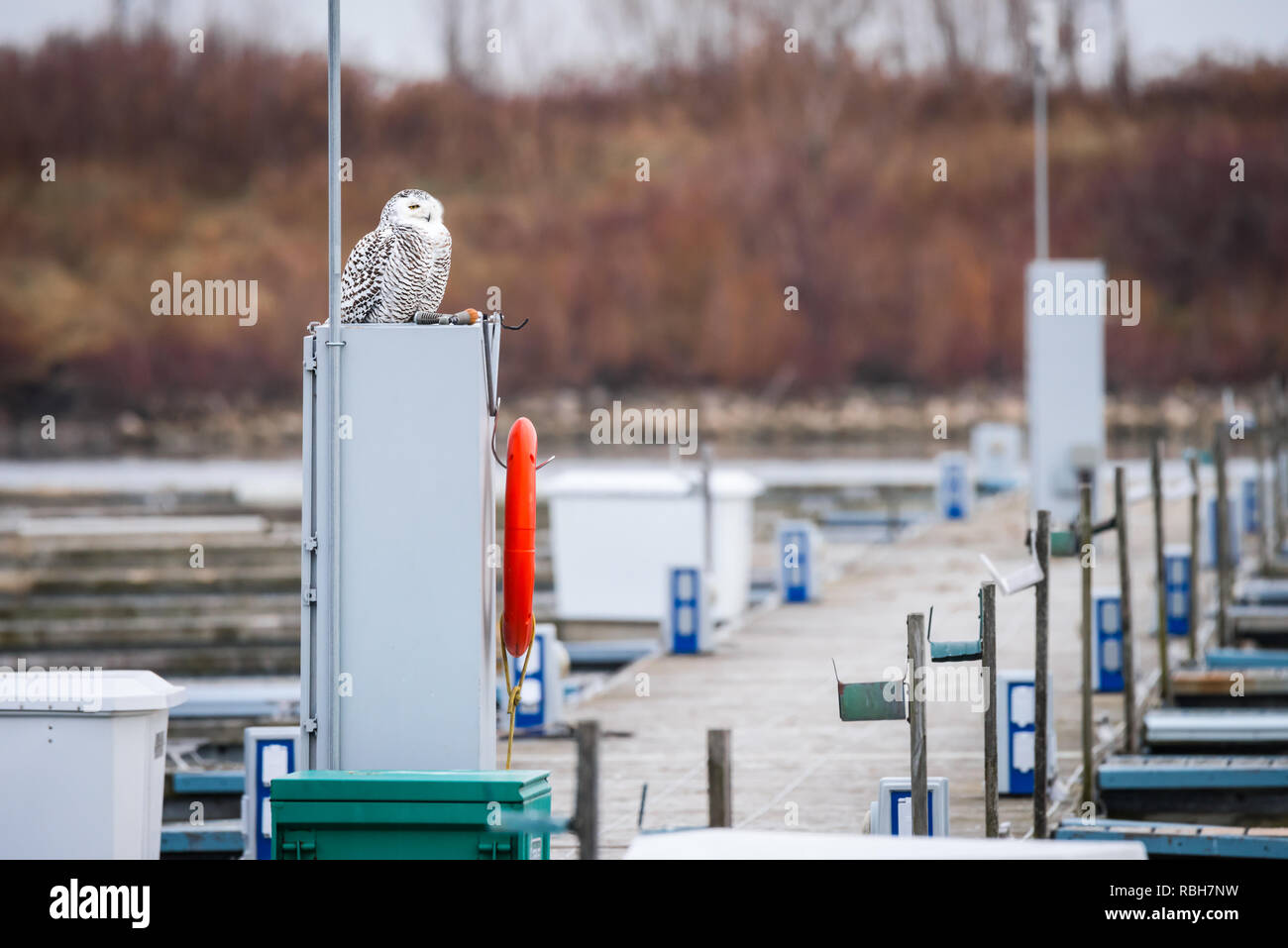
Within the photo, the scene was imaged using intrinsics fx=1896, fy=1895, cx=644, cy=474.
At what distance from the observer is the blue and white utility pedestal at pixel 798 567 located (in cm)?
1961

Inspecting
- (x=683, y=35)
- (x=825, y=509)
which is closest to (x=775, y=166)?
(x=683, y=35)

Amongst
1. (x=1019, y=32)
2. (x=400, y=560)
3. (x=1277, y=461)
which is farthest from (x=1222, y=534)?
(x=1019, y=32)

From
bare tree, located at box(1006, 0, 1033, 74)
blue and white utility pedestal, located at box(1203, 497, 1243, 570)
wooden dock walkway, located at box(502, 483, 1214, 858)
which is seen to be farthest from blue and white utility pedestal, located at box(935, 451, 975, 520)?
bare tree, located at box(1006, 0, 1033, 74)

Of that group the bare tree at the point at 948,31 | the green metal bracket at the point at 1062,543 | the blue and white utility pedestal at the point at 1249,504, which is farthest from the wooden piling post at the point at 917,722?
the bare tree at the point at 948,31

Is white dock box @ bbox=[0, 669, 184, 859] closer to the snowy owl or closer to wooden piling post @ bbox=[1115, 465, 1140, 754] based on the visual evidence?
the snowy owl

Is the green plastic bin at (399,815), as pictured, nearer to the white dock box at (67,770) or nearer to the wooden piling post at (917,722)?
the white dock box at (67,770)

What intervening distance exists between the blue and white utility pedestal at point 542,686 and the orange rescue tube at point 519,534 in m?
5.37

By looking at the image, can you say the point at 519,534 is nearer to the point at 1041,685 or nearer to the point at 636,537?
the point at 1041,685

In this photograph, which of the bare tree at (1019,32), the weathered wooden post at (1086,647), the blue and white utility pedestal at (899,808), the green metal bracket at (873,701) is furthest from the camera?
the bare tree at (1019,32)

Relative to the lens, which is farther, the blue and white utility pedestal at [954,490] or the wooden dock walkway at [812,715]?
the blue and white utility pedestal at [954,490]

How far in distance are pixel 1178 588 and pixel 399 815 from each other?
11.6m

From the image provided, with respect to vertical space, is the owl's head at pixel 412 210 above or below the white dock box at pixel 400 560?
above

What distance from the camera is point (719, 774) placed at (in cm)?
599

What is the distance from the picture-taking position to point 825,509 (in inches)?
1374
